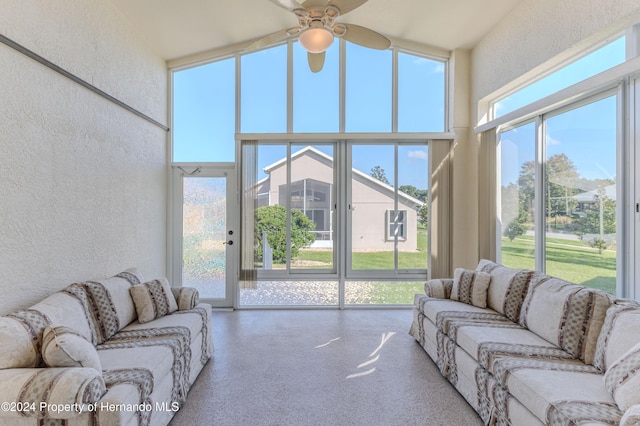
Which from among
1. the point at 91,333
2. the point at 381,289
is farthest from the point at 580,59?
the point at 91,333

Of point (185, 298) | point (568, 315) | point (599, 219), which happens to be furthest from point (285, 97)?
point (568, 315)

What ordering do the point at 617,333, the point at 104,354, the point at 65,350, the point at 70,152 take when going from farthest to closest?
the point at 70,152
the point at 104,354
the point at 617,333
the point at 65,350

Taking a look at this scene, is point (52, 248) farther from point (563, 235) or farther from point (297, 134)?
point (563, 235)

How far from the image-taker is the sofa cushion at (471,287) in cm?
320

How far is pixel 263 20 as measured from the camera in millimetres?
3982

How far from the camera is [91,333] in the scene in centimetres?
225

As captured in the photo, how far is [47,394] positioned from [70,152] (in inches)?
75.3

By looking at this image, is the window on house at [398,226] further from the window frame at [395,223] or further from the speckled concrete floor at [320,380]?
the speckled concrete floor at [320,380]

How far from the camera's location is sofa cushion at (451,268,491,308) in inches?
126

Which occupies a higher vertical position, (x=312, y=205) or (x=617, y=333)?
(x=312, y=205)

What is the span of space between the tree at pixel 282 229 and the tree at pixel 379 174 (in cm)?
114

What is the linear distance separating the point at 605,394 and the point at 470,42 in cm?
424

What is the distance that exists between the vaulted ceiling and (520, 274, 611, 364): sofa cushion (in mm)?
3033

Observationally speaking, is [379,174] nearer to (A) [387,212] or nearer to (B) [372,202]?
(B) [372,202]
